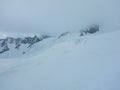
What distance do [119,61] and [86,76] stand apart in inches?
72.7

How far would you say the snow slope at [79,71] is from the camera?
1142cm

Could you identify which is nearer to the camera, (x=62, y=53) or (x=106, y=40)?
(x=106, y=40)

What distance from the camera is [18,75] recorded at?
16.9m

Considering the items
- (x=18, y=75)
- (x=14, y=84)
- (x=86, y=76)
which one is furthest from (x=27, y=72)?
(x=86, y=76)

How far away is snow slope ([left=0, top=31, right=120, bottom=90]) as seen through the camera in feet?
37.5

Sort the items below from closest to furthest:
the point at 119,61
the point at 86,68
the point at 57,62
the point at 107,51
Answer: the point at 119,61 < the point at 86,68 < the point at 107,51 < the point at 57,62

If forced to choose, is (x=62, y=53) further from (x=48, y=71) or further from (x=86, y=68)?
(x=86, y=68)

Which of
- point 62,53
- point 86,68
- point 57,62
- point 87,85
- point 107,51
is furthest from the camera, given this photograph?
point 62,53

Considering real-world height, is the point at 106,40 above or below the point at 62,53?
above

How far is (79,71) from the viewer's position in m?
13.5

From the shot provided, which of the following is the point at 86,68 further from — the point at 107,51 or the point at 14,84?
the point at 14,84

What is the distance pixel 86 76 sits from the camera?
491 inches

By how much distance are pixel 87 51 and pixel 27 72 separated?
14.6 ft

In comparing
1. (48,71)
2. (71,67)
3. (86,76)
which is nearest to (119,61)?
(86,76)
